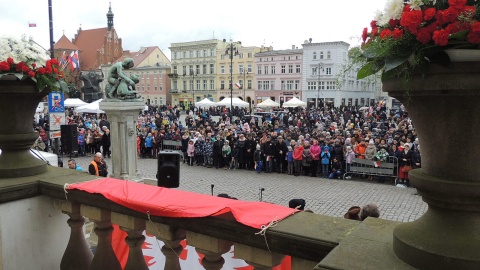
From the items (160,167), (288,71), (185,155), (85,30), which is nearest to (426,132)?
(160,167)

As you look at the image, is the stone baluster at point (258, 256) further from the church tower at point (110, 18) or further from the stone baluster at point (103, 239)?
the church tower at point (110, 18)

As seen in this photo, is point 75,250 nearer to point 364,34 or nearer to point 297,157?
point 364,34

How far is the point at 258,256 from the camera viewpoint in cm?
229

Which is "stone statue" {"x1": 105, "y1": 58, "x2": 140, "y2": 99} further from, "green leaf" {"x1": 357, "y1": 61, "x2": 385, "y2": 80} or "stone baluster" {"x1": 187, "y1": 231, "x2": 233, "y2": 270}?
"green leaf" {"x1": 357, "y1": 61, "x2": 385, "y2": 80}

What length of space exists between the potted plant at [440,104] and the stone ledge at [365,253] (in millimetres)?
82

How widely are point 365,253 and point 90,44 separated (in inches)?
4183

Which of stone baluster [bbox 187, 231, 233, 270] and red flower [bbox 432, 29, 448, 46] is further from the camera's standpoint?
stone baluster [bbox 187, 231, 233, 270]

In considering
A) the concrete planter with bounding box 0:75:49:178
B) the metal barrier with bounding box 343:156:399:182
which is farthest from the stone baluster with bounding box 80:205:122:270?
the metal barrier with bounding box 343:156:399:182

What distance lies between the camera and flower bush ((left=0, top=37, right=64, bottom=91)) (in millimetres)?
3295

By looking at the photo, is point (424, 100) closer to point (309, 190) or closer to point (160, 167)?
point (160, 167)

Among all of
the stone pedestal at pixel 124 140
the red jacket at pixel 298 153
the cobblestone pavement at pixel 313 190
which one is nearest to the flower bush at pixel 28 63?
the stone pedestal at pixel 124 140

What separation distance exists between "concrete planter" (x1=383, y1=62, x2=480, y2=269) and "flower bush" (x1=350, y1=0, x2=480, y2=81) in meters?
0.06

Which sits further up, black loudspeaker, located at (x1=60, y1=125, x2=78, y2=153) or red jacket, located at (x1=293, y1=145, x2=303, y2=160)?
black loudspeaker, located at (x1=60, y1=125, x2=78, y2=153)

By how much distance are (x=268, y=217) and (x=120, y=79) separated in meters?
10.9
